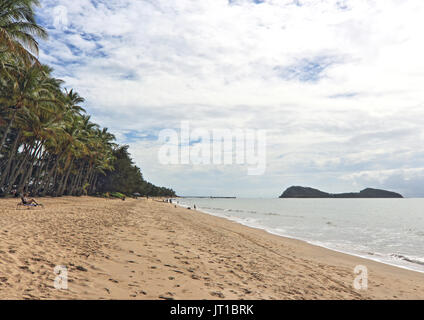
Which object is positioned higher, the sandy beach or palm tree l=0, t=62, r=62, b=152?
palm tree l=0, t=62, r=62, b=152

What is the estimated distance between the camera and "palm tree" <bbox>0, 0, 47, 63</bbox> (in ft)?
59.0

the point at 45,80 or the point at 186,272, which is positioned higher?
the point at 45,80

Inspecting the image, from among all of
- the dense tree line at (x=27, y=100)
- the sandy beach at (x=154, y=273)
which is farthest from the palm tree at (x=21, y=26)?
the sandy beach at (x=154, y=273)

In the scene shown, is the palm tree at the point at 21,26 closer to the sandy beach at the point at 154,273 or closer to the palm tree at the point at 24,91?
the palm tree at the point at 24,91

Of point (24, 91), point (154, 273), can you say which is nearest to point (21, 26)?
point (24, 91)

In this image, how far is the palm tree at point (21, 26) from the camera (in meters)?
18.0

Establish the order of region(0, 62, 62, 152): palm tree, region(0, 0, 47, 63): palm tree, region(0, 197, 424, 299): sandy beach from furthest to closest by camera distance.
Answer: region(0, 62, 62, 152): palm tree < region(0, 0, 47, 63): palm tree < region(0, 197, 424, 299): sandy beach

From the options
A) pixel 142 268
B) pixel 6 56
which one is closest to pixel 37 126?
pixel 6 56

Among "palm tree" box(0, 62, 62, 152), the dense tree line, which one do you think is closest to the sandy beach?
the dense tree line

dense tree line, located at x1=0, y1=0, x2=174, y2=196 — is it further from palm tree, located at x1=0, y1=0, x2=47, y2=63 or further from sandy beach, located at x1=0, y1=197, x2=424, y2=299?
sandy beach, located at x1=0, y1=197, x2=424, y2=299

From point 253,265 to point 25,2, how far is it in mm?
22763
